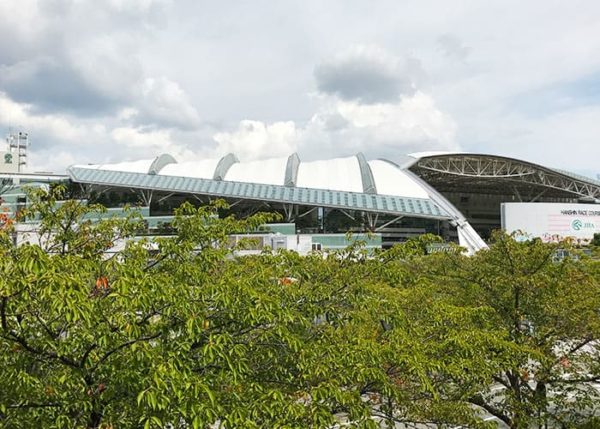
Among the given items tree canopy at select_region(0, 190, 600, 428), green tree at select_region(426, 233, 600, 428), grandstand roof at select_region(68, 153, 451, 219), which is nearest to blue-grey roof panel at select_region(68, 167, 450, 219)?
grandstand roof at select_region(68, 153, 451, 219)

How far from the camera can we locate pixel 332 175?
163 feet

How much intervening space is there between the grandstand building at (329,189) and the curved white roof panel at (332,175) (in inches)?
4.1

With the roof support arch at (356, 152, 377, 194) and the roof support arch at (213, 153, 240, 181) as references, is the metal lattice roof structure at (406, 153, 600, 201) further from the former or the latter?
the roof support arch at (213, 153, 240, 181)

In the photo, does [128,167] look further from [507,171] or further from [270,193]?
[507,171]

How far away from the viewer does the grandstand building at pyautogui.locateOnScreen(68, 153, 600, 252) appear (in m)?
44.7

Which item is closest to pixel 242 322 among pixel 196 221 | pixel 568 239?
pixel 196 221

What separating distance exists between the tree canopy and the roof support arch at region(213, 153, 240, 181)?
1636 inches

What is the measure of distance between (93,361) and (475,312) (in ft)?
19.2

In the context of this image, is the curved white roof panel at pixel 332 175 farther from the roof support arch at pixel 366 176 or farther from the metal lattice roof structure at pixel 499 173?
the metal lattice roof structure at pixel 499 173

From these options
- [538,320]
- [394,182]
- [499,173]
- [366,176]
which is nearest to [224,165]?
[366,176]

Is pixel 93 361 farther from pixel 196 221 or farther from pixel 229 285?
pixel 196 221

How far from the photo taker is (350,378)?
4410 millimetres

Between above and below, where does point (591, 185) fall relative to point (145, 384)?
above

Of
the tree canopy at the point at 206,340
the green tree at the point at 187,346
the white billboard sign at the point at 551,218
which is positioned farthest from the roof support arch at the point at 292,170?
the green tree at the point at 187,346
